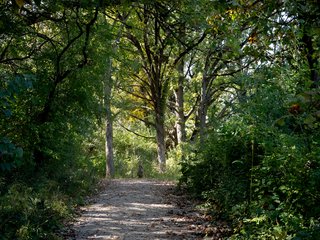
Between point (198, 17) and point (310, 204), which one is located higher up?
point (198, 17)

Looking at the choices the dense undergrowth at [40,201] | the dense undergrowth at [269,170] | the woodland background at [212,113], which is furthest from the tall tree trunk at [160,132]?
the dense undergrowth at [269,170]

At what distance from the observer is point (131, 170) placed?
2159 centimetres

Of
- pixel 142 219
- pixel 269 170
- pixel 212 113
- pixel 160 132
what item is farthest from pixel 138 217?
pixel 160 132

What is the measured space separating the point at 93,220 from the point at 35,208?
149 centimetres

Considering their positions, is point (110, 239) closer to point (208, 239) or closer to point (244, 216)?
point (208, 239)

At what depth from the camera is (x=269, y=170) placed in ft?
19.6

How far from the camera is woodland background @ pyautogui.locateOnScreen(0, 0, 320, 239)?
4484mm

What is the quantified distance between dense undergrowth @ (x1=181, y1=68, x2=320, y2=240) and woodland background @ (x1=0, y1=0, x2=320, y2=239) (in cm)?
2

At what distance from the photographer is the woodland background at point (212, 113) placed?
14.7 feet

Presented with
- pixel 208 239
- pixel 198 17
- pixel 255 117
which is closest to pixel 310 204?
pixel 208 239

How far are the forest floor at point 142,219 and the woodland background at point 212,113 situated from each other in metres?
0.39

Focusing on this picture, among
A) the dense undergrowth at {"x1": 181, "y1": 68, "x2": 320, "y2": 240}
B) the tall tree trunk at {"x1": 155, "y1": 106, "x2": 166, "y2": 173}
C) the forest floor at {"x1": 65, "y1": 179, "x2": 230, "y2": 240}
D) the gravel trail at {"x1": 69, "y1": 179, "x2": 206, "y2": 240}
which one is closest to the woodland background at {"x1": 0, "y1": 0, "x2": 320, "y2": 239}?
the dense undergrowth at {"x1": 181, "y1": 68, "x2": 320, "y2": 240}

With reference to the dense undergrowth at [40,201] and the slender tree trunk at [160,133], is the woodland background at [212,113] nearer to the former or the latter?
the dense undergrowth at [40,201]

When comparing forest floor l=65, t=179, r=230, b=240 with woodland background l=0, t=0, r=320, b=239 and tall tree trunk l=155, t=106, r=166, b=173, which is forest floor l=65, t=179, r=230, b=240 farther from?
A: tall tree trunk l=155, t=106, r=166, b=173
